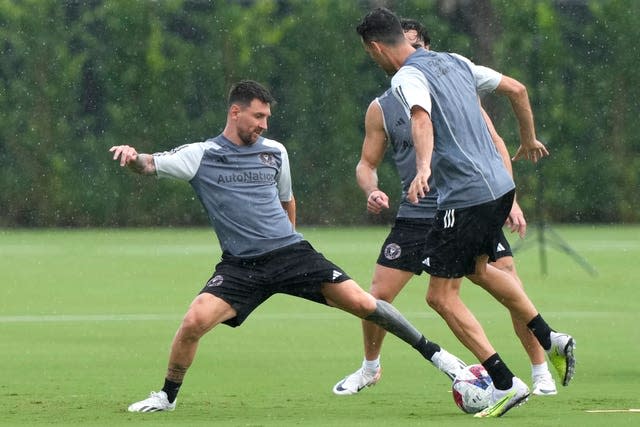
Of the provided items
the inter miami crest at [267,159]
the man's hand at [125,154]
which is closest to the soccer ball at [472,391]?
the inter miami crest at [267,159]

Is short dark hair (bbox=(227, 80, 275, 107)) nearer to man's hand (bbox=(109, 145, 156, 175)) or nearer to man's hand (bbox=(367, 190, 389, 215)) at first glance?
man's hand (bbox=(109, 145, 156, 175))

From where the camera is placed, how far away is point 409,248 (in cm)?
998

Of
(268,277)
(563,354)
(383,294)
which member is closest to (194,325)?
(268,277)

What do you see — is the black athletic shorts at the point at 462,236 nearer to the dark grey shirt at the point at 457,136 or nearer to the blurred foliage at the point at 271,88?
the dark grey shirt at the point at 457,136

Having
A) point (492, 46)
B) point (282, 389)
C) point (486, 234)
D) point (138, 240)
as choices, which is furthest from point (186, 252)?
point (486, 234)

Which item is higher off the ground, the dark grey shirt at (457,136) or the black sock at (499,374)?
the dark grey shirt at (457,136)

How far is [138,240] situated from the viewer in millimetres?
24562

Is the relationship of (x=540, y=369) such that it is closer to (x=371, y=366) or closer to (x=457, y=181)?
(x=371, y=366)

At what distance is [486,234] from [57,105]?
728 inches

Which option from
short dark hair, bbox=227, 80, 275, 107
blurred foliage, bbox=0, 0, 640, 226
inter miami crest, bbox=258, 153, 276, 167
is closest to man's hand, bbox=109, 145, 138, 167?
short dark hair, bbox=227, 80, 275, 107

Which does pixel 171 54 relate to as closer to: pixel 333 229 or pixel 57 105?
pixel 57 105

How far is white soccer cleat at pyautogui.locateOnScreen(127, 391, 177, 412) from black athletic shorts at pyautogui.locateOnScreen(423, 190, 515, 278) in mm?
1617

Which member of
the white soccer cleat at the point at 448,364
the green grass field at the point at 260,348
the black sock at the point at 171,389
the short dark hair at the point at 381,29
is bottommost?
the green grass field at the point at 260,348

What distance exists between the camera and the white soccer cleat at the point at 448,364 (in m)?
8.73
